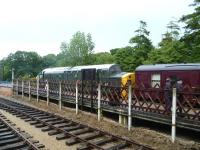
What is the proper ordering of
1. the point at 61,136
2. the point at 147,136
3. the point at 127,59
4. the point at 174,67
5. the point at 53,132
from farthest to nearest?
the point at 127,59, the point at 174,67, the point at 53,132, the point at 147,136, the point at 61,136

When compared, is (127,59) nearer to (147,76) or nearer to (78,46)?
(147,76)

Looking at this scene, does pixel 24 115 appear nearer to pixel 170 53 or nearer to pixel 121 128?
pixel 121 128

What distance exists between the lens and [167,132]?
1277 cm

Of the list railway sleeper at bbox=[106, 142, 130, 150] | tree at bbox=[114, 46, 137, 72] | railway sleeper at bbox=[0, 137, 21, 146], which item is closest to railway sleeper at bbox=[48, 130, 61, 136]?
railway sleeper at bbox=[0, 137, 21, 146]

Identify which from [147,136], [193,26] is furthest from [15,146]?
[193,26]

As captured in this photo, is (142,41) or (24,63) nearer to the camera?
(142,41)

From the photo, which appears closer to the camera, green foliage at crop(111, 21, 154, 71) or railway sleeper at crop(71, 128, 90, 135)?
railway sleeper at crop(71, 128, 90, 135)

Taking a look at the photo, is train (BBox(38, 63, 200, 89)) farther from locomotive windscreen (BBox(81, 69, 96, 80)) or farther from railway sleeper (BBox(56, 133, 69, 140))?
railway sleeper (BBox(56, 133, 69, 140))

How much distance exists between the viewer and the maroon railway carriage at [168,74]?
16695 millimetres

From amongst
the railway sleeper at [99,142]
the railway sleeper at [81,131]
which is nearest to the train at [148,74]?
the railway sleeper at [81,131]

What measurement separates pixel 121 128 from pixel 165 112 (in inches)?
98.1

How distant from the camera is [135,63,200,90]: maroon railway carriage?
1670 centimetres

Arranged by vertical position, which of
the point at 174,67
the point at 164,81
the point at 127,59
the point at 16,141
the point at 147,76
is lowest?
the point at 16,141

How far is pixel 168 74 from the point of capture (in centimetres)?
1827
